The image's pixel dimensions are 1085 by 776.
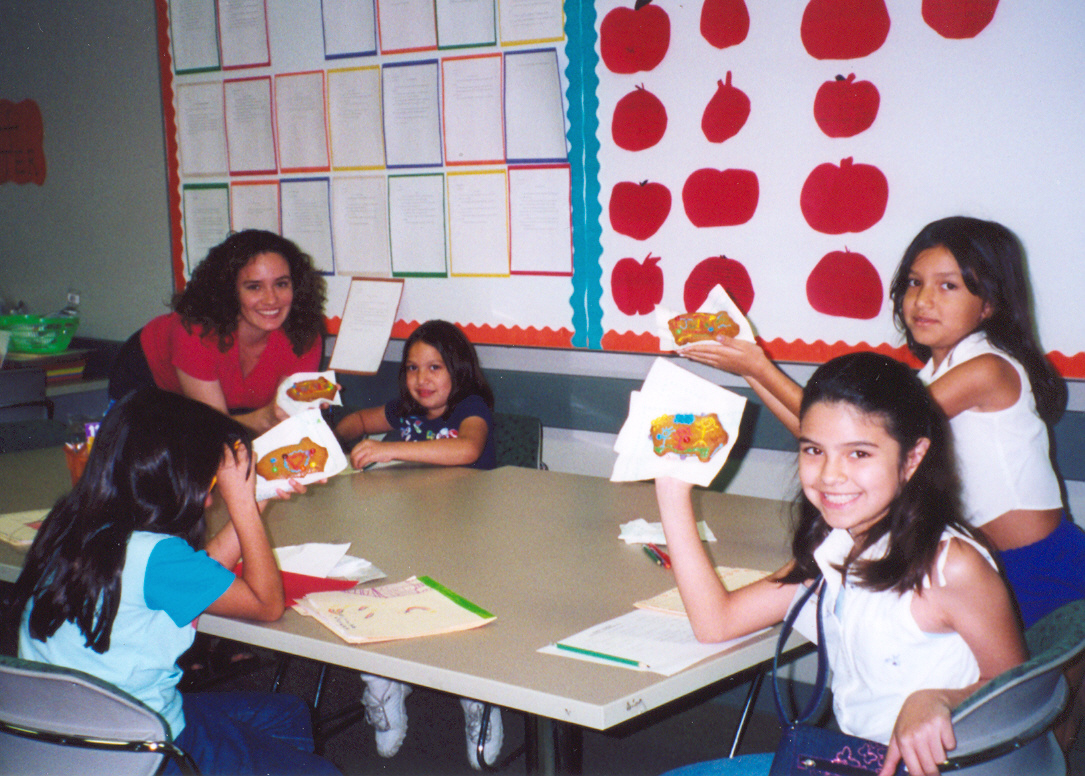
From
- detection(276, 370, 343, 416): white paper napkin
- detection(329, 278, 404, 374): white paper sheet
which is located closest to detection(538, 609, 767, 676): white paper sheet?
detection(276, 370, 343, 416): white paper napkin

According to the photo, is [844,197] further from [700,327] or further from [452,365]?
[452,365]

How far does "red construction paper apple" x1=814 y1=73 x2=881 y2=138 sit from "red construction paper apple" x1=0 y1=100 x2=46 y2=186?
3.83 meters

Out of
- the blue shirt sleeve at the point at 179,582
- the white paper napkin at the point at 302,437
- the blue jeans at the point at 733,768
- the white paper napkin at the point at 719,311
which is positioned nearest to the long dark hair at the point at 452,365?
the white paper napkin at the point at 719,311

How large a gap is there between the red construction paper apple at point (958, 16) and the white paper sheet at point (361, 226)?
78.9 inches

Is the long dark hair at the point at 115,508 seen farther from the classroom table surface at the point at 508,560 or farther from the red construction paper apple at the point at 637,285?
the red construction paper apple at the point at 637,285

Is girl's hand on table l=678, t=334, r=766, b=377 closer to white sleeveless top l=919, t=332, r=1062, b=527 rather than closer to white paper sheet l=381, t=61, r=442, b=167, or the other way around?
white sleeveless top l=919, t=332, r=1062, b=527

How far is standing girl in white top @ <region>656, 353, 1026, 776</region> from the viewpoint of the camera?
136cm

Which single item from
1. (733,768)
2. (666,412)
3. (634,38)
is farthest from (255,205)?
(733,768)

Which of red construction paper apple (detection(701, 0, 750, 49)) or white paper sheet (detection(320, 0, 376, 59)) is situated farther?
white paper sheet (detection(320, 0, 376, 59))

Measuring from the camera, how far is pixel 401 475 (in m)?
2.77

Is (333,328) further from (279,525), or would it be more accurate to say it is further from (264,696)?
(264,696)

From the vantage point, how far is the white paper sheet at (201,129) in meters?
4.07

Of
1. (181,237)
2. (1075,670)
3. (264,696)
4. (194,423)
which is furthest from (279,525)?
(181,237)

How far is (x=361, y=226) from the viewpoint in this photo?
3.79 m
